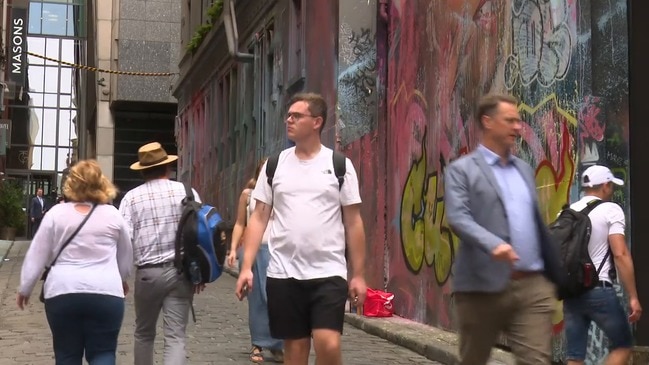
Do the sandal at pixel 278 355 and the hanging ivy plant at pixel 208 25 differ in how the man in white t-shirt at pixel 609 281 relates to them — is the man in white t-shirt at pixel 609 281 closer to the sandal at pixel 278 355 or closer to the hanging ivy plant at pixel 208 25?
the sandal at pixel 278 355

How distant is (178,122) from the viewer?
1608 inches

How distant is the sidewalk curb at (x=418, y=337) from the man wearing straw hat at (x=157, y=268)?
3.31m

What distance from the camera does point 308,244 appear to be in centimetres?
616

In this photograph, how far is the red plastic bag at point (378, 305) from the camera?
14336 millimetres

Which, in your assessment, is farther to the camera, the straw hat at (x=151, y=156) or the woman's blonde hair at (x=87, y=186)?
the straw hat at (x=151, y=156)

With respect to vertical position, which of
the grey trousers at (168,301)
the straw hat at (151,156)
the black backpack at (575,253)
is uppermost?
the straw hat at (151,156)

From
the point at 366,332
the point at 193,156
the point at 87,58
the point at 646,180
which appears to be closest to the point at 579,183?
the point at 646,180

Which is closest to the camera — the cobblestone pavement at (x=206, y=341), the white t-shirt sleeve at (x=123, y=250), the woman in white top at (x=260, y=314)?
the white t-shirt sleeve at (x=123, y=250)

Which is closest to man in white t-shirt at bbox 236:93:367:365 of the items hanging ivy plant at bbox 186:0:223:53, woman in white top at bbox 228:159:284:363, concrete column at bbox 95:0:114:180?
woman in white top at bbox 228:159:284:363

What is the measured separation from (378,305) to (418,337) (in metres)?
2.54

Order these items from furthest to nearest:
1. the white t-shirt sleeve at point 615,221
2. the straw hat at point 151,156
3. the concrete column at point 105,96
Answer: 1. the concrete column at point 105,96
2. the straw hat at point 151,156
3. the white t-shirt sleeve at point 615,221

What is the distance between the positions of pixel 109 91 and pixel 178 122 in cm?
895

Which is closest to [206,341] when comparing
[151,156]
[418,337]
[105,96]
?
[418,337]

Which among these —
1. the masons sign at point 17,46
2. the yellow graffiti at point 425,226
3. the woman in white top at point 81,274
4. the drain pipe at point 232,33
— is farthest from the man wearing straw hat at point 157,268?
the masons sign at point 17,46
